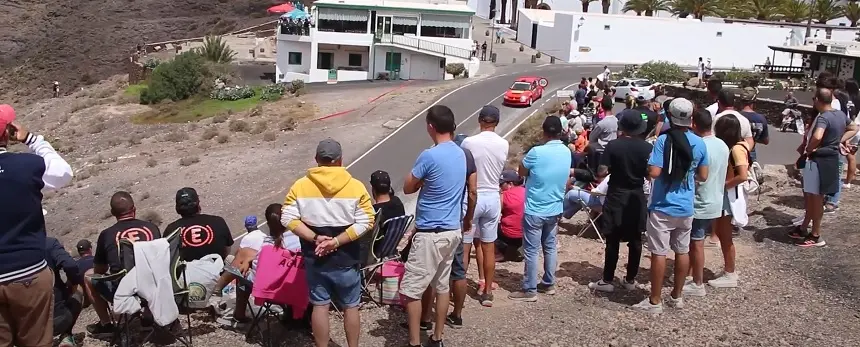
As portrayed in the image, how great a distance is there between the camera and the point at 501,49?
61.3 m

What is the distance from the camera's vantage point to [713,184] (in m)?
7.05

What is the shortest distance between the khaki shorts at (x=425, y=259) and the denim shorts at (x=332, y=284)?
0.48 metres

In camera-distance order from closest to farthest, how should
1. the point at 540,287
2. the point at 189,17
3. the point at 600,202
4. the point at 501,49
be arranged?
the point at 540,287 → the point at 600,202 → the point at 501,49 → the point at 189,17

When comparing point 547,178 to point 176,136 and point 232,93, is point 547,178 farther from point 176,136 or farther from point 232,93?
point 232,93

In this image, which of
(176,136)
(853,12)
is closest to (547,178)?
(176,136)

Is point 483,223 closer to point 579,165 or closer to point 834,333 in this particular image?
point 834,333

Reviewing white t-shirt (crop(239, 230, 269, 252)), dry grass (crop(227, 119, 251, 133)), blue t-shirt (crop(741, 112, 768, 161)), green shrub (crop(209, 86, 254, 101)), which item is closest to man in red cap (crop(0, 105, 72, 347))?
white t-shirt (crop(239, 230, 269, 252))

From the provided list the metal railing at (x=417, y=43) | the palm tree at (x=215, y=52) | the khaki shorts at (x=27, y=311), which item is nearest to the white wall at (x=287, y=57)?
the palm tree at (x=215, y=52)

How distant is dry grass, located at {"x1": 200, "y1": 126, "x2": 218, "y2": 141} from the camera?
2884 centimetres

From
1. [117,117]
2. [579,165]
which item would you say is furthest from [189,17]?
[579,165]

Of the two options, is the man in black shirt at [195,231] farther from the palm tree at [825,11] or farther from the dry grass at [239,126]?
the palm tree at [825,11]

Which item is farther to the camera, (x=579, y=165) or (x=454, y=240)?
(x=579, y=165)

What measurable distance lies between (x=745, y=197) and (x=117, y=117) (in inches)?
1381

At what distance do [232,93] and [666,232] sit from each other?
35425mm
